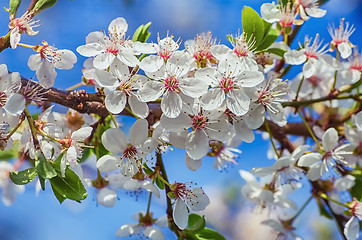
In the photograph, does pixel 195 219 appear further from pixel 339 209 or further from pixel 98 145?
pixel 339 209

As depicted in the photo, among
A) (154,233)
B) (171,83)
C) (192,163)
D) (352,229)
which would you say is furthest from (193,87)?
(352,229)

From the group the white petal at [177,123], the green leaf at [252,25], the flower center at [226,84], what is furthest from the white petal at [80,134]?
the green leaf at [252,25]

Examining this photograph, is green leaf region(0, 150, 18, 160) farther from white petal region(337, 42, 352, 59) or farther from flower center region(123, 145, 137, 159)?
white petal region(337, 42, 352, 59)

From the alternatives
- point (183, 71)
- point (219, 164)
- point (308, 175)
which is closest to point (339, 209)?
point (308, 175)

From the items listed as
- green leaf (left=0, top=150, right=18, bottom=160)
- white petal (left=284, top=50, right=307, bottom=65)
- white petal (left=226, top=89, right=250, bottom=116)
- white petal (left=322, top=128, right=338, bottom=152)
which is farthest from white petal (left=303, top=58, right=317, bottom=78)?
green leaf (left=0, top=150, right=18, bottom=160)

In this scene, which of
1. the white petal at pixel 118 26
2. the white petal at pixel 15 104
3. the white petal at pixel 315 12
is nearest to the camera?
the white petal at pixel 15 104

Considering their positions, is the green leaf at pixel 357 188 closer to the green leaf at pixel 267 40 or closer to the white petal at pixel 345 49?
the white petal at pixel 345 49
